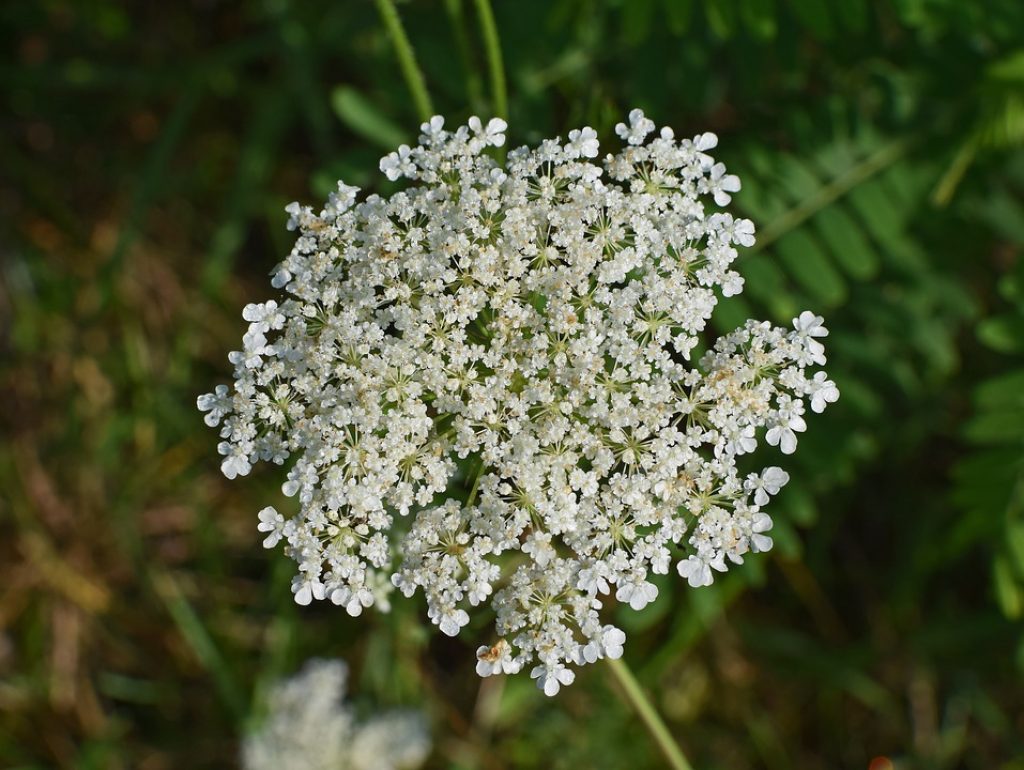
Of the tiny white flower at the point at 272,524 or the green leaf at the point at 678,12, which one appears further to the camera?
the green leaf at the point at 678,12

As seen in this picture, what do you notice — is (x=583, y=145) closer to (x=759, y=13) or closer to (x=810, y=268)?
(x=759, y=13)

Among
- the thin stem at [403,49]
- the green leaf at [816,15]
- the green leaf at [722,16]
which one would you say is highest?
the thin stem at [403,49]

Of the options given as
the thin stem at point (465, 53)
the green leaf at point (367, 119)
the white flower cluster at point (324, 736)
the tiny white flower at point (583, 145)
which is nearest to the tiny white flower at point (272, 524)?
the tiny white flower at point (583, 145)

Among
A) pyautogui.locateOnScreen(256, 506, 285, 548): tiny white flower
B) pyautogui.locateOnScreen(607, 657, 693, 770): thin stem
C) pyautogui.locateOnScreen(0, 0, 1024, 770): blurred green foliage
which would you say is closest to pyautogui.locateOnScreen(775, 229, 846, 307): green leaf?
pyautogui.locateOnScreen(0, 0, 1024, 770): blurred green foliage

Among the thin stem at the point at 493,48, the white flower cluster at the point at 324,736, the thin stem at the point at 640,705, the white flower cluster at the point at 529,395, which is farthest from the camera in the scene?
the white flower cluster at the point at 324,736

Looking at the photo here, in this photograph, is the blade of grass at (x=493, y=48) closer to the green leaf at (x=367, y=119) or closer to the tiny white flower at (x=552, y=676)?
the green leaf at (x=367, y=119)

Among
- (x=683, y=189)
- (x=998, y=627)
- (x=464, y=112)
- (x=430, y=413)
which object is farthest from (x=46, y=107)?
(x=998, y=627)

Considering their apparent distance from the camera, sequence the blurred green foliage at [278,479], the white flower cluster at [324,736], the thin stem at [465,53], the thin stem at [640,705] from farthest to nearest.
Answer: the white flower cluster at [324,736], the blurred green foliage at [278,479], the thin stem at [465,53], the thin stem at [640,705]

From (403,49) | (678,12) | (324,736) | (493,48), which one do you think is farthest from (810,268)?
(324,736)
